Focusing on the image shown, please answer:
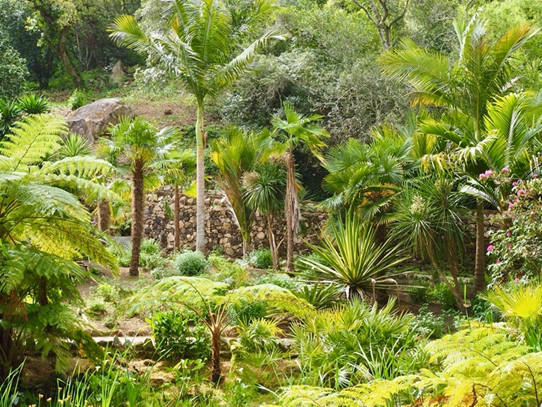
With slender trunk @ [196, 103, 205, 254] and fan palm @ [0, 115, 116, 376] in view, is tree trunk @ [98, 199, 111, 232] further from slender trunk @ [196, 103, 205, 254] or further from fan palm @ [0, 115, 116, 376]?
fan palm @ [0, 115, 116, 376]

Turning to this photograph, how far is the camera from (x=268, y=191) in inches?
521

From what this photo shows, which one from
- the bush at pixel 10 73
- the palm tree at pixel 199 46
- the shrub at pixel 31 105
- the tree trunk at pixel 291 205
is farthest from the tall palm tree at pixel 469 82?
the bush at pixel 10 73

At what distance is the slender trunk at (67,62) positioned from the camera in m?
25.0

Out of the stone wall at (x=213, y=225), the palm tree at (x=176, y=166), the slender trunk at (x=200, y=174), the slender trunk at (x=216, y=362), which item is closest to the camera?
the slender trunk at (x=216, y=362)

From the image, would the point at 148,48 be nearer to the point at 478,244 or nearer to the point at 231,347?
the point at 478,244

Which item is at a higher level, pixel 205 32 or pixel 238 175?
pixel 205 32

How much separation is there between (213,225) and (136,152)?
17.2 feet

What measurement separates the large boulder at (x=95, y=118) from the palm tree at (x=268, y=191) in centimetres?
771

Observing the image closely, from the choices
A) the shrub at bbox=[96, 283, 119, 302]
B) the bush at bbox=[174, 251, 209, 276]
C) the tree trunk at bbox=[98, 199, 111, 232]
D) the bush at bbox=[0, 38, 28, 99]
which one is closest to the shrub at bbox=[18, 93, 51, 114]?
the tree trunk at bbox=[98, 199, 111, 232]

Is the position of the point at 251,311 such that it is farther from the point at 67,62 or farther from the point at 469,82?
the point at 67,62

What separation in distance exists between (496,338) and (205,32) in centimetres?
1021

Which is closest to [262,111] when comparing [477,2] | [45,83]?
[477,2]

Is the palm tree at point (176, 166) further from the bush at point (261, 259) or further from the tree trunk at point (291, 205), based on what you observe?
the tree trunk at point (291, 205)

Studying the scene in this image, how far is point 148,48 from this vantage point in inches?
520
